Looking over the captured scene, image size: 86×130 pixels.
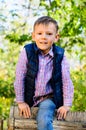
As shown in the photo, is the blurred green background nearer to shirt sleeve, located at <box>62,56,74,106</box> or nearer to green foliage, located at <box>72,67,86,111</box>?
green foliage, located at <box>72,67,86,111</box>

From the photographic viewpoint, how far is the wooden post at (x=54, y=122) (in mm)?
3105

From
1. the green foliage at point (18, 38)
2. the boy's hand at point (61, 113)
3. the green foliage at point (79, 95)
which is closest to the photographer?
the boy's hand at point (61, 113)

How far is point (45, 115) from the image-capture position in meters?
3.06

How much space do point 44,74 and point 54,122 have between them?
354mm

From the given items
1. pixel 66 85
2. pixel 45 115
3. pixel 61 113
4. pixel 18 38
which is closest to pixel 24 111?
pixel 45 115

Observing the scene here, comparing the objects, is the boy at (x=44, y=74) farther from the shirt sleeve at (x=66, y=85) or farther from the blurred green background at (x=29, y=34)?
the blurred green background at (x=29, y=34)

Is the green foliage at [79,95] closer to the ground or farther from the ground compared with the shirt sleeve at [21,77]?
closer to the ground

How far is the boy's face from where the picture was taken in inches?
128

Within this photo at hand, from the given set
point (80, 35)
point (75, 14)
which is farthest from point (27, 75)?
point (80, 35)

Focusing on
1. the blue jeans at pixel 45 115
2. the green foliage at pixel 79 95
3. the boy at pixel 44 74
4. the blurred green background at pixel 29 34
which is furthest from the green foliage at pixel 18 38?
the blue jeans at pixel 45 115

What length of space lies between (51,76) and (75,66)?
6.36m

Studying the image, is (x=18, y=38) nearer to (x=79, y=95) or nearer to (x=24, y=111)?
(x=79, y=95)

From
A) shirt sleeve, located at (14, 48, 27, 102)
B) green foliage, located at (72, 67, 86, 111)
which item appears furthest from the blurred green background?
shirt sleeve, located at (14, 48, 27, 102)

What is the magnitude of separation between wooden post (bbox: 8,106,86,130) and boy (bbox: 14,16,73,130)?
2.5 inches
